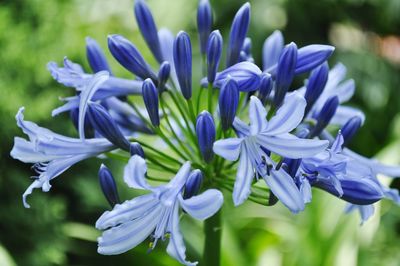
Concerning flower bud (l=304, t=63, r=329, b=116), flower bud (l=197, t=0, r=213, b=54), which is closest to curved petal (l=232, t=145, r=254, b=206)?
flower bud (l=304, t=63, r=329, b=116)

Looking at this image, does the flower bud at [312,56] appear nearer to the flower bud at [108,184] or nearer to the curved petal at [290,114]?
the curved petal at [290,114]

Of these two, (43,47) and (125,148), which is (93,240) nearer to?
(43,47)

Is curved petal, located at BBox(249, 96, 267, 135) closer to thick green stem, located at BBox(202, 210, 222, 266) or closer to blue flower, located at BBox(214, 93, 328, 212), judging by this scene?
blue flower, located at BBox(214, 93, 328, 212)

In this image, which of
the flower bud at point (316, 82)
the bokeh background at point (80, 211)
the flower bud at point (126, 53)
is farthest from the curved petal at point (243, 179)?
the bokeh background at point (80, 211)

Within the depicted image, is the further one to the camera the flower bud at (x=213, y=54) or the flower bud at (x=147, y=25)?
the flower bud at (x=147, y=25)

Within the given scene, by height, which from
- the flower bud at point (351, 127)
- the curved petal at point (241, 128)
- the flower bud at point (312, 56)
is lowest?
the flower bud at point (351, 127)

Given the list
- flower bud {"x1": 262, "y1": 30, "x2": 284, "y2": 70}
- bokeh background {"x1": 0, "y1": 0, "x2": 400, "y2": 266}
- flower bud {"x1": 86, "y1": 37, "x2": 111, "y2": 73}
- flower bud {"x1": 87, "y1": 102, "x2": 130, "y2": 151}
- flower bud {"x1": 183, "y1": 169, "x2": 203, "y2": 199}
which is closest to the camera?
flower bud {"x1": 183, "y1": 169, "x2": 203, "y2": 199}

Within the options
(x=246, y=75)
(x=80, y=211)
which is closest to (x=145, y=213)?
(x=246, y=75)
